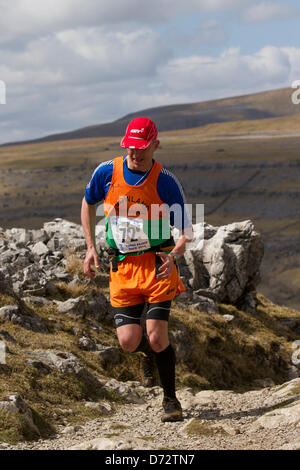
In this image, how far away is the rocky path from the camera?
219 inches

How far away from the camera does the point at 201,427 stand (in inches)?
250

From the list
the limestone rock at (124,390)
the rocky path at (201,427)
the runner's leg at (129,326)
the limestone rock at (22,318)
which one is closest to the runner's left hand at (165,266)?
the runner's leg at (129,326)

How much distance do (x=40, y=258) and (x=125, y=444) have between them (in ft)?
28.8

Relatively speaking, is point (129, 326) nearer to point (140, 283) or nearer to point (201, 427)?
point (140, 283)

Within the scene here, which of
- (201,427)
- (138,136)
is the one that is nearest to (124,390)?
(201,427)

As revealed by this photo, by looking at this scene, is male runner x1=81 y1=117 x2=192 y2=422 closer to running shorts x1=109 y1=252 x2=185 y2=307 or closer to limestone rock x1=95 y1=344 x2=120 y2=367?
running shorts x1=109 y1=252 x2=185 y2=307

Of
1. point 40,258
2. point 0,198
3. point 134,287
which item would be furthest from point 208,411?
point 0,198

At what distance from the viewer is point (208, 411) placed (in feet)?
24.4

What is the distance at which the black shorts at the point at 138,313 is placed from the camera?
6.58 metres

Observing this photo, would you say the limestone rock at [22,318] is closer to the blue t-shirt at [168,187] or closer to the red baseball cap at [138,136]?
the blue t-shirt at [168,187]

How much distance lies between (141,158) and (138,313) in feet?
5.38

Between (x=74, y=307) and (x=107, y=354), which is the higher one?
(x=74, y=307)

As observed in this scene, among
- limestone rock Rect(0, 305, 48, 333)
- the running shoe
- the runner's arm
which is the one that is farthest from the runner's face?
limestone rock Rect(0, 305, 48, 333)
